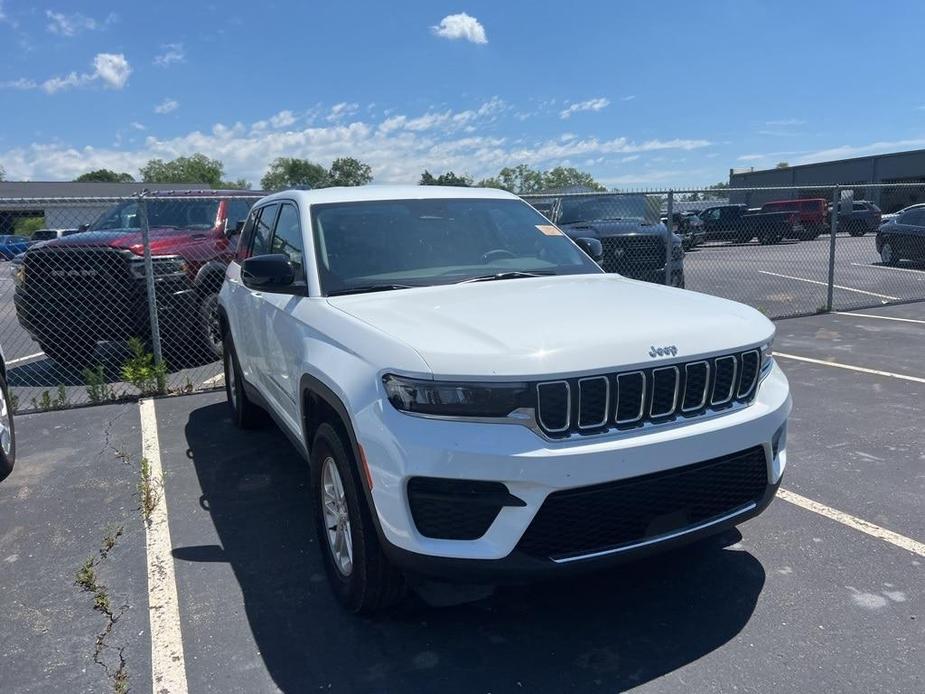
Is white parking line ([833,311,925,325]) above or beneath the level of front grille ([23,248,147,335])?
beneath

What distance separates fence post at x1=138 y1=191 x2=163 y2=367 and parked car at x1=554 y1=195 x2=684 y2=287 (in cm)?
491

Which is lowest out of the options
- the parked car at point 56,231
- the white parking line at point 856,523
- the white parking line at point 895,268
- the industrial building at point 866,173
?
the white parking line at point 856,523

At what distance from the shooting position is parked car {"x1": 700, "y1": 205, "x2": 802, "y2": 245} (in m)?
21.5

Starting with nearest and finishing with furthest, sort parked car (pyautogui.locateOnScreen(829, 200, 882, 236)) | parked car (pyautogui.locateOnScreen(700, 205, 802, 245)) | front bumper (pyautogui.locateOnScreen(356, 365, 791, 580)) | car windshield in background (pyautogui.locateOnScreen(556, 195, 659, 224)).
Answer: front bumper (pyautogui.locateOnScreen(356, 365, 791, 580)), car windshield in background (pyautogui.locateOnScreen(556, 195, 659, 224)), parked car (pyautogui.locateOnScreen(700, 205, 802, 245)), parked car (pyautogui.locateOnScreen(829, 200, 882, 236))

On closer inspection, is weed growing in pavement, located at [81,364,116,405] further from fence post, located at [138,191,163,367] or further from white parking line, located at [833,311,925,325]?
white parking line, located at [833,311,925,325]

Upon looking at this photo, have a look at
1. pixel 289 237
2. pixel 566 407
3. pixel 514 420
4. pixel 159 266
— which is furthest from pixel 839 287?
pixel 514 420

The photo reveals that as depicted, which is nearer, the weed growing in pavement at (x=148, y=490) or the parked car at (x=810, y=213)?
the weed growing in pavement at (x=148, y=490)

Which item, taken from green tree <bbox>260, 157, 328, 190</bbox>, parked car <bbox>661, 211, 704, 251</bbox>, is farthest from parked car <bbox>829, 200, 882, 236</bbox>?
green tree <bbox>260, 157, 328, 190</bbox>

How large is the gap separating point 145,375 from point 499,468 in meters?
5.77

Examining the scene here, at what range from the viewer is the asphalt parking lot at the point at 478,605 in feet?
9.16

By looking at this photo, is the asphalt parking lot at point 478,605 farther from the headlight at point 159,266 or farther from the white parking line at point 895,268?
the white parking line at point 895,268

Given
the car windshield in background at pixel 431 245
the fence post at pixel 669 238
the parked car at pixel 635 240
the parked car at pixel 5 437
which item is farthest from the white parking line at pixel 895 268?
the parked car at pixel 5 437

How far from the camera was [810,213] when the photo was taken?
23.7 metres

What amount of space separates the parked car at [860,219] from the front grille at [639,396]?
25.1m
